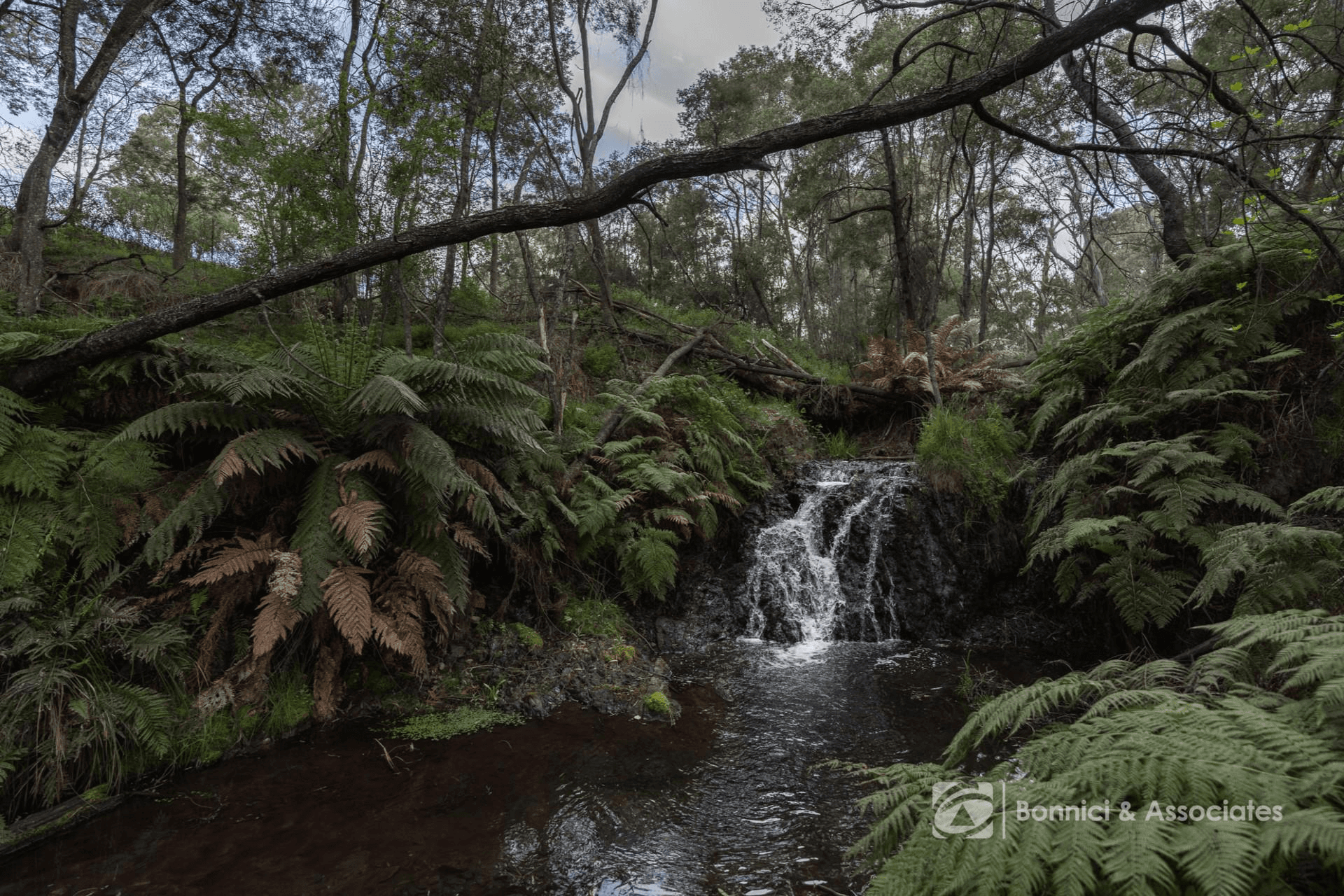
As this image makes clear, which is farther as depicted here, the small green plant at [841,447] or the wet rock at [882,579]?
the small green plant at [841,447]

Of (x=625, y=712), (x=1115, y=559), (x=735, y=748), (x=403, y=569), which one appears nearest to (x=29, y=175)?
(x=403, y=569)

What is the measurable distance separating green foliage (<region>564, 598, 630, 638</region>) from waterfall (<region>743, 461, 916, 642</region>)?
1.64 meters

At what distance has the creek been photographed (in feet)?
8.01

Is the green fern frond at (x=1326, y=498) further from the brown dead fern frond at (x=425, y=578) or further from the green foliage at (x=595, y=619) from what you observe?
the brown dead fern frond at (x=425, y=578)

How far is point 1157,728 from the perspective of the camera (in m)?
1.55

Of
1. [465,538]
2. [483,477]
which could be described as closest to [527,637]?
[465,538]

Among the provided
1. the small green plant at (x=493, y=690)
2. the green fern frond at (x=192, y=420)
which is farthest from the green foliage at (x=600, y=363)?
the small green plant at (x=493, y=690)

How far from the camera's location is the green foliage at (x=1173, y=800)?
43.1 inches

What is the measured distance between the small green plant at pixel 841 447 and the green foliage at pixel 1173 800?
23.5ft

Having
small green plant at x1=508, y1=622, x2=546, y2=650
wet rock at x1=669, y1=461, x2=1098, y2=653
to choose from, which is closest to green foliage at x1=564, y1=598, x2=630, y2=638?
small green plant at x1=508, y1=622, x2=546, y2=650

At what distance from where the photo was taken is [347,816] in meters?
2.83

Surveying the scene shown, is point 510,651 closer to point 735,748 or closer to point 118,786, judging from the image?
point 735,748

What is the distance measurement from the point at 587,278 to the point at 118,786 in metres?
15.0

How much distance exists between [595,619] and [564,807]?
2.19 m
